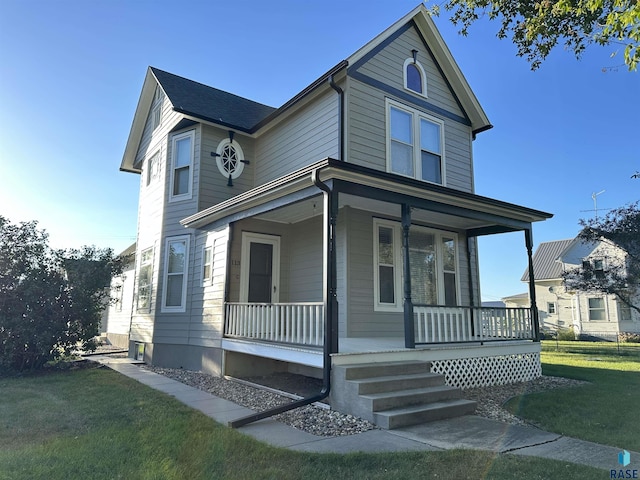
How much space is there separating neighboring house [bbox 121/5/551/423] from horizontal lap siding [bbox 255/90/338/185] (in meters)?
0.05

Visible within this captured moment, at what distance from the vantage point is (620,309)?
2462cm

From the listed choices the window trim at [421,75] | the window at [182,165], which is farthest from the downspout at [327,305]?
the window at [182,165]

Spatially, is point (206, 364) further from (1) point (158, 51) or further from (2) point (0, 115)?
(1) point (158, 51)

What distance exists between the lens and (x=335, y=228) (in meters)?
7.31

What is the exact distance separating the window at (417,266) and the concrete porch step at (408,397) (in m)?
2.85

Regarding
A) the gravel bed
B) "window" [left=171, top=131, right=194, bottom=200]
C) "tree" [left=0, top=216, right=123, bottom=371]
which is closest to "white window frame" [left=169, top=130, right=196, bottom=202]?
"window" [left=171, top=131, right=194, bottom=200]

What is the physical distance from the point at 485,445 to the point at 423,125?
7.72m

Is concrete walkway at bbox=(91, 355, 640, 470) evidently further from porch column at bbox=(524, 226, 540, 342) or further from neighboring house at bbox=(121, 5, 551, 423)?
porch column at bbox=(524, 226, 540, 342)

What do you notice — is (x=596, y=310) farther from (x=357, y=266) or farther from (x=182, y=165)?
(x=182, y=165)

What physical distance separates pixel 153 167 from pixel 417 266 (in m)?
8.28

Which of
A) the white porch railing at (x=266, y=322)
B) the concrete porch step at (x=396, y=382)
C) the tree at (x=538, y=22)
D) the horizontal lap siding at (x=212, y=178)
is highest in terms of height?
the tree at (x=538, y=22)

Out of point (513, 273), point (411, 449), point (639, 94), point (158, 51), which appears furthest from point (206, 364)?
point (513, 273)

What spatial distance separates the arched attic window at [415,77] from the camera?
10344 mm

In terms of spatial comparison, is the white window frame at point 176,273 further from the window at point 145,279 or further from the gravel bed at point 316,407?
the gravel bed at point 316,407
